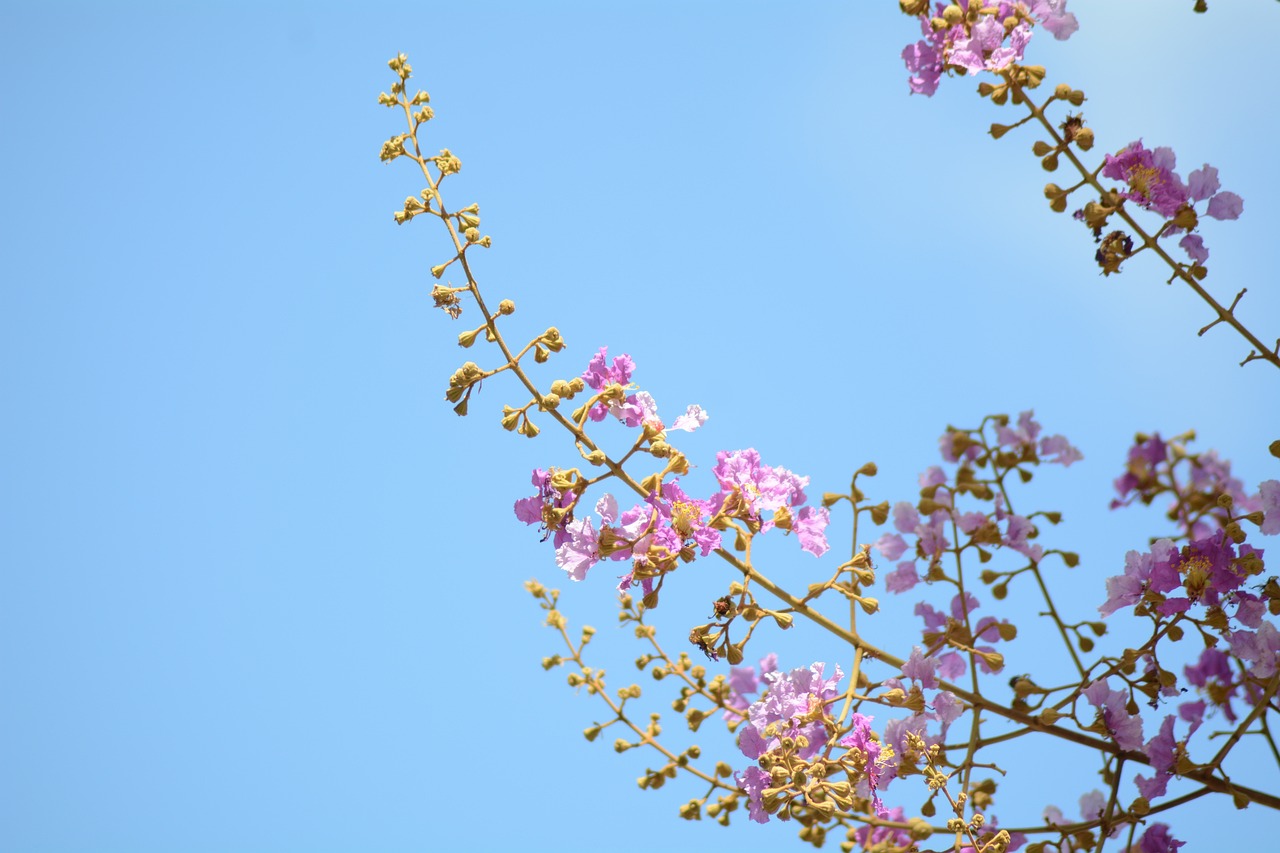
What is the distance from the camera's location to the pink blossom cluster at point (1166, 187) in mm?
2793

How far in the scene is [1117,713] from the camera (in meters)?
2.62

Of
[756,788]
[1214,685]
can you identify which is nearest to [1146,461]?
[1214,685]

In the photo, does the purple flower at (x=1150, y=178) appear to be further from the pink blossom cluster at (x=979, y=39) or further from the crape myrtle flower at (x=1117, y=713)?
the crape myrtle flower at (x=1117, y=713)

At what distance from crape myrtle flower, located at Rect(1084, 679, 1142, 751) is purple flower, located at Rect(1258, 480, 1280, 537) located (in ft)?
1.92

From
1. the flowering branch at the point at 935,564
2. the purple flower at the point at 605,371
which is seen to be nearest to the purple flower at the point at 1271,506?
the flowering branch at the point at 935,564

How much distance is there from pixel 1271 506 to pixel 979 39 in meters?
1.41

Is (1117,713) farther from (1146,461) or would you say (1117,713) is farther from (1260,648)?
(1146,461)

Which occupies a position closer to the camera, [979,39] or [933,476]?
[979,39]

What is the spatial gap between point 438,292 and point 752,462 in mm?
883

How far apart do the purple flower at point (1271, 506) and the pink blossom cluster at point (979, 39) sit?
1.26m

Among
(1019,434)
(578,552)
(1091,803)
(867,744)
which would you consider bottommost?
(867,744)

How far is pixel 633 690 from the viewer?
338cm

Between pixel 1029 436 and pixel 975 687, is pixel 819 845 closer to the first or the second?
pixel 975 687

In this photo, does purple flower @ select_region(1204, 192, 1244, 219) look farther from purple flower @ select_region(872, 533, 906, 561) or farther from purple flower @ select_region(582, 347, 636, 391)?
purple flower @ select_region(582, 347, 636, 391)
